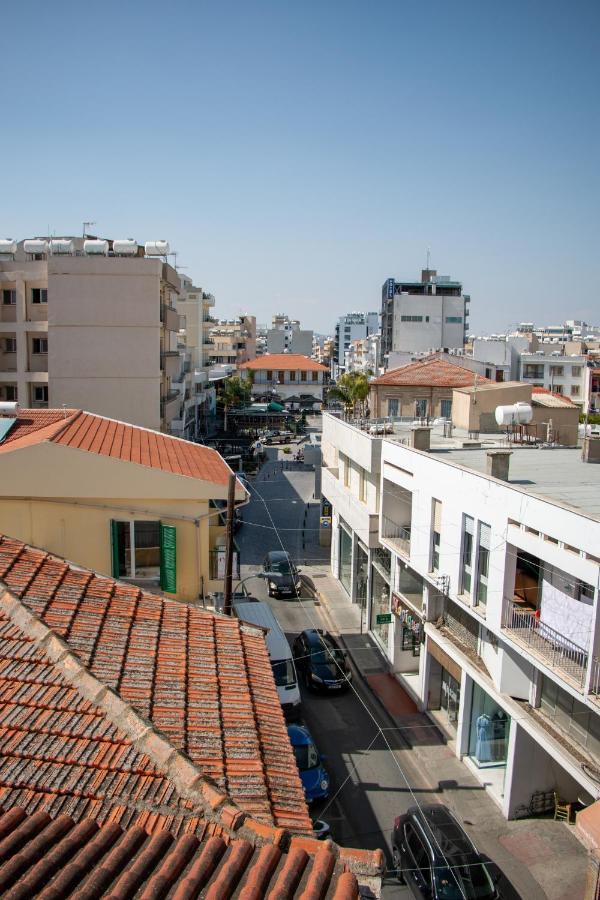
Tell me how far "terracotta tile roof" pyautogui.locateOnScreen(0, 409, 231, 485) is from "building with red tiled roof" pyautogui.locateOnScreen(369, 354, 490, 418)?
2040cm

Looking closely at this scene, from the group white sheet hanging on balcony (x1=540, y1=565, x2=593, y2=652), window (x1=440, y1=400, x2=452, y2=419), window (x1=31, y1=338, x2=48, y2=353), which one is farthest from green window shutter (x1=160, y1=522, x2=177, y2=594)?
window (x1=440, y1=400, x2=452, y2=419)

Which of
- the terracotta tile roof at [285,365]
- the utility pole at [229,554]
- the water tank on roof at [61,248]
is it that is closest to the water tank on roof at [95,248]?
the water tank on roof at [61,248]

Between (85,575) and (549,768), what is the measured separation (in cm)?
1141

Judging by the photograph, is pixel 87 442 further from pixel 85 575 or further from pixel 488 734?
pixel 488 734

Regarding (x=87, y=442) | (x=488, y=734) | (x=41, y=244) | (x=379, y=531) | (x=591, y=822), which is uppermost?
(x=41, y=244)

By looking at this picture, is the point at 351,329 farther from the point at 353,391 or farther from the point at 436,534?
the point at 436,534

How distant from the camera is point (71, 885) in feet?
14.2

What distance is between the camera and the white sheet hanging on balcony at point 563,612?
43.3 ft

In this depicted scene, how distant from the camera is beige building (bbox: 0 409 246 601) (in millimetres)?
15727

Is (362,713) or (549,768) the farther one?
(362,713)

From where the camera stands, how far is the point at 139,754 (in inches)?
254

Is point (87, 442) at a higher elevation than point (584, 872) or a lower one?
higher

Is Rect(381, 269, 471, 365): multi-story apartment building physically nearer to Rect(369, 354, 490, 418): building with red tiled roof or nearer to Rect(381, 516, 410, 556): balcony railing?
Rect(369, 354, 490, 418): building with red tiled roof

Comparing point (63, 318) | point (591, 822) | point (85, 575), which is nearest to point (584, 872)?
point (591, 822)
